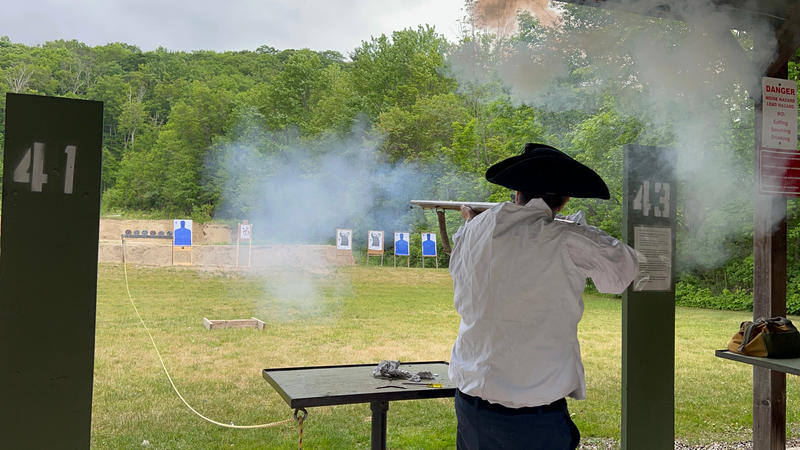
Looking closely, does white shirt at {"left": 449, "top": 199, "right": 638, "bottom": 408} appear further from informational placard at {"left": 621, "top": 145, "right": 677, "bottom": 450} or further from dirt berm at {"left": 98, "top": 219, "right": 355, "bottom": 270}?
dirt berm at {"left": 98, "top": 219, "right": 355, "bottom": 270}

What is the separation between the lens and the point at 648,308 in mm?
2396

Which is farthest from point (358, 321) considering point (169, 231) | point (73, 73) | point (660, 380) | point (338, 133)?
point (660, 380)

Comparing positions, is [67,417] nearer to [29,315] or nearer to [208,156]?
[29,315]

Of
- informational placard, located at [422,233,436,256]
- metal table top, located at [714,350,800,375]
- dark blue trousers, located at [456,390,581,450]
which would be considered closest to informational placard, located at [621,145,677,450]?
metal table top, located at [714,350,800,375]

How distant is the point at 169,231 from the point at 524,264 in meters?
7.78

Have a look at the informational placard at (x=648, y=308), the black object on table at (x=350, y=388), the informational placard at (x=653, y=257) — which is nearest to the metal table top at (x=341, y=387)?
the black object on table at (x=350, y=388)

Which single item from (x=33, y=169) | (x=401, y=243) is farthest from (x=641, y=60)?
Answer: (x=401, y=243)

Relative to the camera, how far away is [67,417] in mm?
1676

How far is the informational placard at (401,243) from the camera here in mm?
8984

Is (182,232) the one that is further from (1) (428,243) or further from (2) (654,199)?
(2) (654,199)

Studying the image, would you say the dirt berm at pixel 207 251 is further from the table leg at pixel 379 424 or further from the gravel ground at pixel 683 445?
the table leg at pixel 379 424

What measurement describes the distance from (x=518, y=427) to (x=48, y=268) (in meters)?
1.39

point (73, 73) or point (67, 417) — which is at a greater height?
point (73, 73)

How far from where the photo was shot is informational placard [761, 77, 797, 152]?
2.78 m
